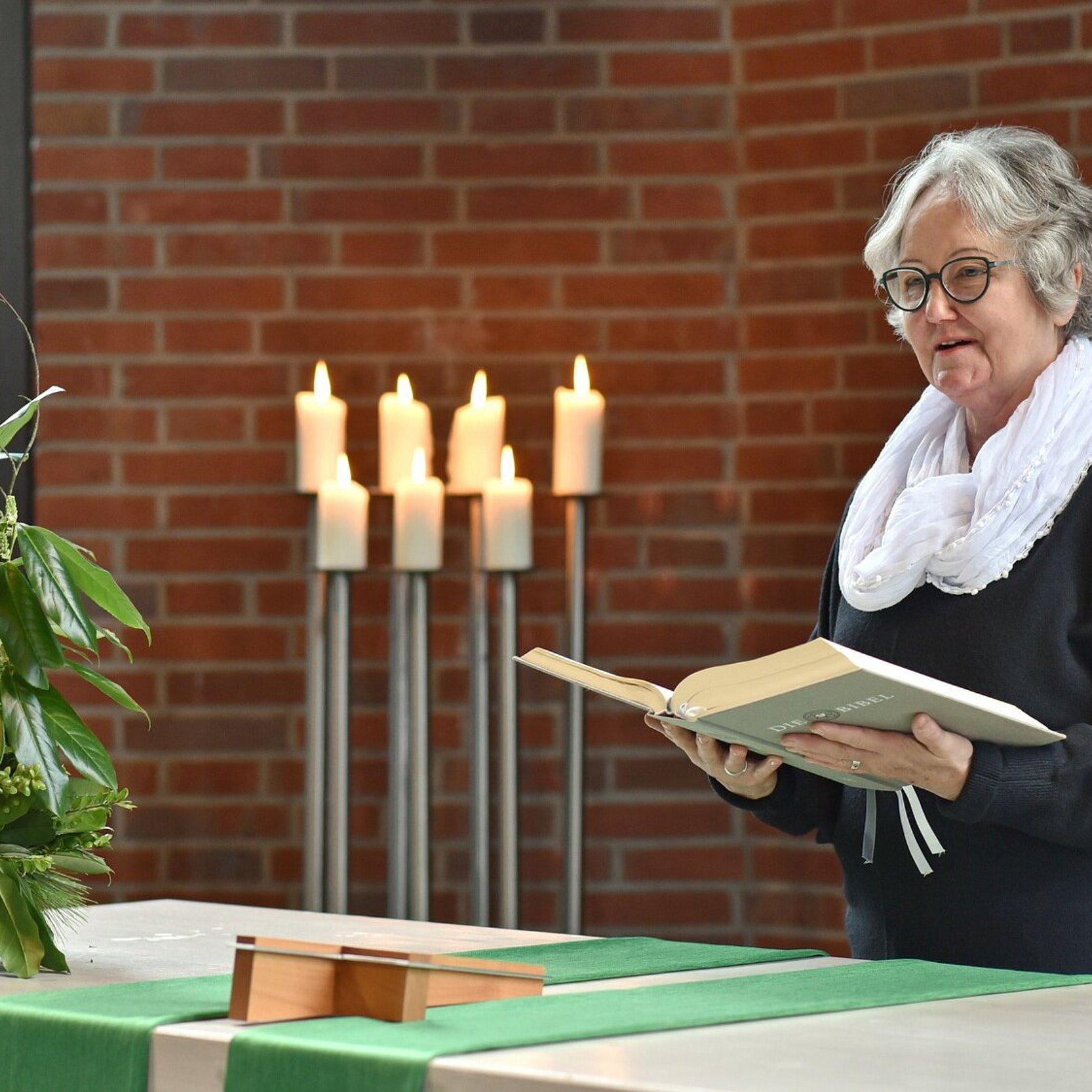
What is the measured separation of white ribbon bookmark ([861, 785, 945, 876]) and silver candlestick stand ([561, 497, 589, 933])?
0.87 m

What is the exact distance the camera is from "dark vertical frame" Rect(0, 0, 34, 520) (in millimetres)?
2939

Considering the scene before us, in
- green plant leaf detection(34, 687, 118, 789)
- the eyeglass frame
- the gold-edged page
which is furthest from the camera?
the eyeglass frame

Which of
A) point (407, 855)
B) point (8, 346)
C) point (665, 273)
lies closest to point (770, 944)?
point (407, 855)

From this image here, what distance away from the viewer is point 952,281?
170 cm

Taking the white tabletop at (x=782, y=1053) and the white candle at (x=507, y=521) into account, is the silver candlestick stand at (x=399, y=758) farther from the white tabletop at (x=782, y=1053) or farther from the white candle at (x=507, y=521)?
the white tabletop at (x=782, y=1053)

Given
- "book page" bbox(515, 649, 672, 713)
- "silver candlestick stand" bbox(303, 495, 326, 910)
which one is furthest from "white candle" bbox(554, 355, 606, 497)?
"book page" bbox(515, 649, 672, 713)

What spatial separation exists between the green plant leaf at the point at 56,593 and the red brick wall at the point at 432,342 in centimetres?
148

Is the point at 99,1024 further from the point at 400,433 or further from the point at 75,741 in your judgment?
the point at 400,433

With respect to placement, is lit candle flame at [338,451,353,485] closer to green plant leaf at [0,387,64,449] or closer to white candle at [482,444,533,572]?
white candle at [482,444,533,572]

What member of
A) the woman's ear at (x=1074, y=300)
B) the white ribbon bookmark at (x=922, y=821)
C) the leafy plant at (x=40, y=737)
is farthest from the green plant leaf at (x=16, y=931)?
the woman's ear at (x=1074, y=300)

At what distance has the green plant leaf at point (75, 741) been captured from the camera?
138 cm

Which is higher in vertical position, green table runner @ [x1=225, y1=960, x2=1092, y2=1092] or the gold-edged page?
the gold-edged page

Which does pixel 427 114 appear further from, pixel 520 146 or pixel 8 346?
pixel 8 346

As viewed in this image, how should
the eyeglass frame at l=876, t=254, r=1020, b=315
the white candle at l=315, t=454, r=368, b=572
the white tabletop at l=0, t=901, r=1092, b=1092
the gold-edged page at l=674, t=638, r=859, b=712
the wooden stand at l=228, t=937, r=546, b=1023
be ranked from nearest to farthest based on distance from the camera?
the white tabletop at l=0, t=901, r=1092, b=1092 < the wooden stand at l=228, t=937, r=546, b=1023 < the gold-edged page at l=674, t=638, r=859, b=712 < the eyeglass frame at l=876, t=254, r=1020, b=315 < the white candle at l=315, t=454, r=368, b=572
